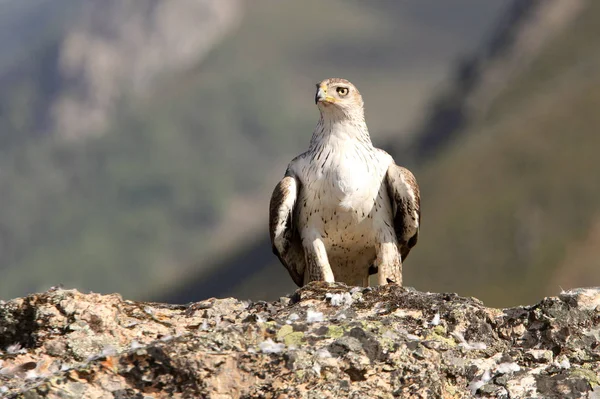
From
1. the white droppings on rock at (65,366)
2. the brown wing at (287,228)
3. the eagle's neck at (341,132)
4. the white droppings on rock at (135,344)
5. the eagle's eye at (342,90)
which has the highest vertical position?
the eagle's eye at (342,90)

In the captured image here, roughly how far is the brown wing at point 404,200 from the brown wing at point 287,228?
147 cm

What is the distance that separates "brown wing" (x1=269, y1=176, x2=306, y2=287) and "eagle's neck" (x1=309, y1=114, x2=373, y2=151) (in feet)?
2.46

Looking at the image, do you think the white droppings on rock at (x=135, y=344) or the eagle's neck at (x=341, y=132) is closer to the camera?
the white droppings on rock at (x=135, y=344)

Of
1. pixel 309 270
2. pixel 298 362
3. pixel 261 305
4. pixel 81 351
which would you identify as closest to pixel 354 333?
pixel 298 362

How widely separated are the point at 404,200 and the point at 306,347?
7219mm

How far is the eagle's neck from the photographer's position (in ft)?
51.1

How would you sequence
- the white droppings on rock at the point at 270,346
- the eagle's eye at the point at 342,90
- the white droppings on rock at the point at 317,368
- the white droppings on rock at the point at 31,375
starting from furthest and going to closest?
1. the eagle's eye at the point at 342,90
2. the white droppings on rock at the point at 31,375
3. the white droppings on rock at the point at 270,346
4. the white droppings on rock at the point at 317,368

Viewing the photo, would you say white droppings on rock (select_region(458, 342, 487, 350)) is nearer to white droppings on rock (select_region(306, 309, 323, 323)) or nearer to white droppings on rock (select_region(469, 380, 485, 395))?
white droppings on rock (select_region(469, 380, 485, 395))

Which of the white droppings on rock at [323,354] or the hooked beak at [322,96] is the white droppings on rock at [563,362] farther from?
the hooked beak at [322,96]

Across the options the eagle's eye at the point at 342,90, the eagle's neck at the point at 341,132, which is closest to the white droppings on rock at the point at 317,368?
the eagle's neck at the point at 341,132

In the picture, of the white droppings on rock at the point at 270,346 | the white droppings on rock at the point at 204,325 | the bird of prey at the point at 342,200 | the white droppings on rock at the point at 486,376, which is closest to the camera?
the white droppings on rock at the point at 270,346

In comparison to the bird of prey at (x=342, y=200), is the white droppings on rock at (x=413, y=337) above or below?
below

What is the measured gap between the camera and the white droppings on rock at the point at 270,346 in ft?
28.6

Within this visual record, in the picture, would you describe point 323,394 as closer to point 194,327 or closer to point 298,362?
point 298,362
